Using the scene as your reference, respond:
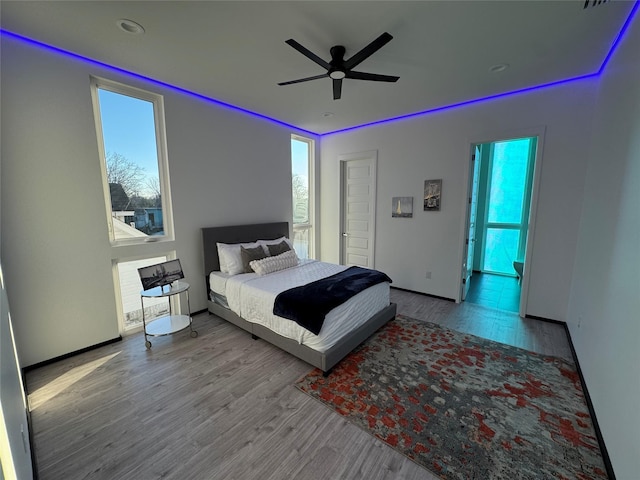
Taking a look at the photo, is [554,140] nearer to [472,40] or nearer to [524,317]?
[472,40]

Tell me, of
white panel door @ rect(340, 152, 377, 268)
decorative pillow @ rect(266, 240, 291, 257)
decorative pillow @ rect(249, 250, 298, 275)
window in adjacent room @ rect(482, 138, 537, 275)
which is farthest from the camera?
window in adjacent room @ rect(482, 138, 537, 275)

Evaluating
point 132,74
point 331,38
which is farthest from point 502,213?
point 132,74

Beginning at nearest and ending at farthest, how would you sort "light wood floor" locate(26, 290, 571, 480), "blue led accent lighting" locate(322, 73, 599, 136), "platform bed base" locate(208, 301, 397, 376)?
"light wood floor" locate(26, 290, 571, 480) → "platform bed base" locate(208, 301, 397, 376) → "blue led accent lighting" locate(322, 73, 599, 136)

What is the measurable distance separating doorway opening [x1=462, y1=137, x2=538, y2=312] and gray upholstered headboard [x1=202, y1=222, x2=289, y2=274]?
12.2ft

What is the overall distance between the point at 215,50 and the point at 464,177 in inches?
137

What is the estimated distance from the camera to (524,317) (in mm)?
3494

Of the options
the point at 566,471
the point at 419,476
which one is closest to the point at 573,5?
the point at 566,471

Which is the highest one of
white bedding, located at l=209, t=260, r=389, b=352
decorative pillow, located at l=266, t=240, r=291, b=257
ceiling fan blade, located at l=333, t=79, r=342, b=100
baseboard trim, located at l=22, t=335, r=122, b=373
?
ceiling fan blade, located at l=333, t=79, r=342, b=100

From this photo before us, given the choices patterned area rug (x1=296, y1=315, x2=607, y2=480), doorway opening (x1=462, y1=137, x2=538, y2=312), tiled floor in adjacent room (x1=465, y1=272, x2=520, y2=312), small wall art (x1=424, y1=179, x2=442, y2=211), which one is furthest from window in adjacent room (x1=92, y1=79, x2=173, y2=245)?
doorway opening (x1=462, y1=137, x2=538, y2=312)

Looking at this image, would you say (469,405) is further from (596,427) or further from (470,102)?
(470,102)

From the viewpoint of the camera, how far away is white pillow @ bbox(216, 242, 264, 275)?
137 inches

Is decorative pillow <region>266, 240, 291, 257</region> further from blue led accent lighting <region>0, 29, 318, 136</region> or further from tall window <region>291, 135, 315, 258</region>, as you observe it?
blue led accent lighting <region>0, 29, 318, 136</region>

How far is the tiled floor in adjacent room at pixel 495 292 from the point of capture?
157 inches

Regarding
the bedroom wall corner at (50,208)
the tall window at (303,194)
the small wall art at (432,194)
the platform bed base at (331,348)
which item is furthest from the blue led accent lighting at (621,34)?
the bedroom wall corner at (50,208)
